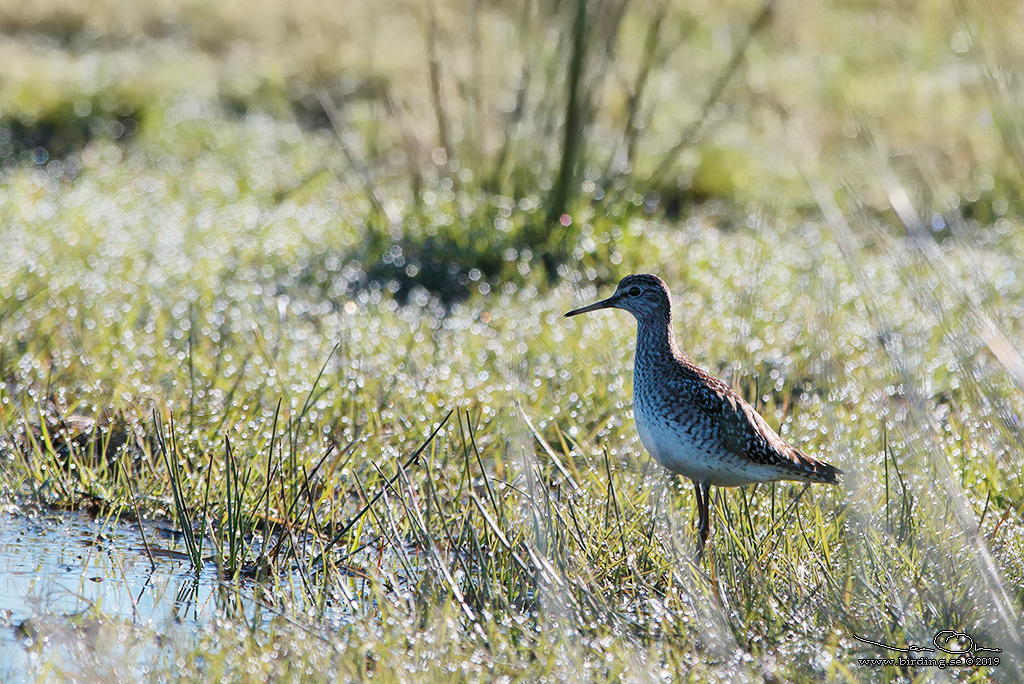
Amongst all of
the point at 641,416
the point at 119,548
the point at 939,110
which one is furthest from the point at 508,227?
the point at 939,110

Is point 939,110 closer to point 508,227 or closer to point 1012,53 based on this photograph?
point 508,227

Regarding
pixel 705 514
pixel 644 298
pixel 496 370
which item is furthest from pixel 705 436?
pixel 496 370

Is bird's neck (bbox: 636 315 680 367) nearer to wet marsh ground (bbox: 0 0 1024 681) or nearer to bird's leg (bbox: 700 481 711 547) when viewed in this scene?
wet marsh ground (bbox: 0 0 1024 681)

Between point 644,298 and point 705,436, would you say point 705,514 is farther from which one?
point 644,298

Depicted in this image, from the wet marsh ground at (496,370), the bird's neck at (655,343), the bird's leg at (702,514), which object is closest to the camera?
the wet marsh ground at (496,370)

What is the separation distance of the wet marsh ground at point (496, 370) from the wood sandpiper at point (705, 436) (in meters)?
0.12

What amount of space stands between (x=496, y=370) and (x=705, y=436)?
160 cm

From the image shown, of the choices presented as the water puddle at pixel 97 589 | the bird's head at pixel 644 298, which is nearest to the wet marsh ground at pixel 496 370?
the water puddle at pixel 97 589

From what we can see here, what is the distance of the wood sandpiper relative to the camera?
133 inches

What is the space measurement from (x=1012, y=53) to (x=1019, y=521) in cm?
169

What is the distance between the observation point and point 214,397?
433 centimetres

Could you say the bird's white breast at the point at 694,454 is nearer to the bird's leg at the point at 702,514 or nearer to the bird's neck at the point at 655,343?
the bird's leg at the point at 702,514

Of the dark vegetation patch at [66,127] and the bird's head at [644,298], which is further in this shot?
the dark vegetation patch at [66,127]

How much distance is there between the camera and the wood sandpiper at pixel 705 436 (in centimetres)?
337
